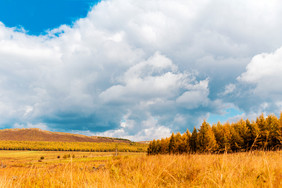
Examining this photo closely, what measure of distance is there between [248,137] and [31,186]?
44120 millimetres

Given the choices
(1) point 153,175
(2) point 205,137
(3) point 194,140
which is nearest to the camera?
(1) point 153,175

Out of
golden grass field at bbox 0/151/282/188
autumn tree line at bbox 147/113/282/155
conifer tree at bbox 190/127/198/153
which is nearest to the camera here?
golden grass field at bbox 0/151/282/188

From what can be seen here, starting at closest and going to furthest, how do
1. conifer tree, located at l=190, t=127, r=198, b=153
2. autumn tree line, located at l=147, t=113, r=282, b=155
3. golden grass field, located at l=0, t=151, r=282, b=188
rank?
golden grass field, located at l=0, t=151, r=282, b=188 < autumn tree line, located at l=147, t=113, r=282, b=155 < conifer tree, located at l=190, t=127, r=198, b=153

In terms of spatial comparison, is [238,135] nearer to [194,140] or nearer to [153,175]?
[194,140]

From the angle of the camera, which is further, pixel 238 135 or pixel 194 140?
pixel 194 140

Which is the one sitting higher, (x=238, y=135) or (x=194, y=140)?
(x=238, y=135)

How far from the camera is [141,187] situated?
9.84 ft

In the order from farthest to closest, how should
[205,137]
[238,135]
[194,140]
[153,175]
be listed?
[194,140]
[205,137]
[238,135]
[153,175]

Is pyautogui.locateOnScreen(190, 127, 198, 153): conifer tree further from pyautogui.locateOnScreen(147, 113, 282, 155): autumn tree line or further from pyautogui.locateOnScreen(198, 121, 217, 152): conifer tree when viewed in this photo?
pyautogui.locateOnScreen(198, 121, 217, 152): conifer tree

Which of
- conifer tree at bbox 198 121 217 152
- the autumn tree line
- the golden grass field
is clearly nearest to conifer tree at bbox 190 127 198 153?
the autumn tree line

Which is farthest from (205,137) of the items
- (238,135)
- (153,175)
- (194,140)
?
(153,175)

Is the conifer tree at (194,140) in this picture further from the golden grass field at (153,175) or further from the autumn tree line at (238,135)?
the golden grass field at (153,175)

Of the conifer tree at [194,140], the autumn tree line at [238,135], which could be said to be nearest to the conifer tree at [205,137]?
the autumn tree line at [238,135]

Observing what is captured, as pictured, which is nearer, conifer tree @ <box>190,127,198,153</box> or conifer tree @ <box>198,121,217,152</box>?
conifer tree @ <box>198,121,217,152</box>
